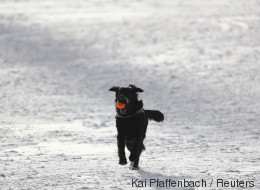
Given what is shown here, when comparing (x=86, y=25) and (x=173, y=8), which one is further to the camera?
(x=173, y=8)

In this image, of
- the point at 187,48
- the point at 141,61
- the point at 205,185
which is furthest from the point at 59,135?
the point at 187,48

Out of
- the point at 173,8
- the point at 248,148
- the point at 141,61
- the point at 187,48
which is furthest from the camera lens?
the point at 173,8

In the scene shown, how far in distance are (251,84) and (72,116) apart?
6326 mm

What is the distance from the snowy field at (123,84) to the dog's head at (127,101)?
813 millimetres

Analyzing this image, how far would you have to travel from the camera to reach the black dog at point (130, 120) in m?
5.83

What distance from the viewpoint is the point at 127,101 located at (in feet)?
19.0

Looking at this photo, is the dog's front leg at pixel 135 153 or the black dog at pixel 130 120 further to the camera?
the dog's front leg at pixel 135 153

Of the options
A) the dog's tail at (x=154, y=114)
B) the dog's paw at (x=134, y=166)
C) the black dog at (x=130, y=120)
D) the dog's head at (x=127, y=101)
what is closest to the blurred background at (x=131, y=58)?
the dog's tail at (x=154, y=114)

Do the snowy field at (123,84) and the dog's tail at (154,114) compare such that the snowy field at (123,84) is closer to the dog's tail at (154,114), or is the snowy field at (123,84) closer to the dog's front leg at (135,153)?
the dog's front leg at (135,153)

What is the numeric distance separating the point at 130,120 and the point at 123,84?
952cm

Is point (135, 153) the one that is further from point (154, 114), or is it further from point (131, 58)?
point (131, 58)

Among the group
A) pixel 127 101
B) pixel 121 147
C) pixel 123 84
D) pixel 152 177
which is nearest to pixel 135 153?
pixel 121 147

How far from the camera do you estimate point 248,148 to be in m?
7.66

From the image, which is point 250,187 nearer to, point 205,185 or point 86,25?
point 205,185
